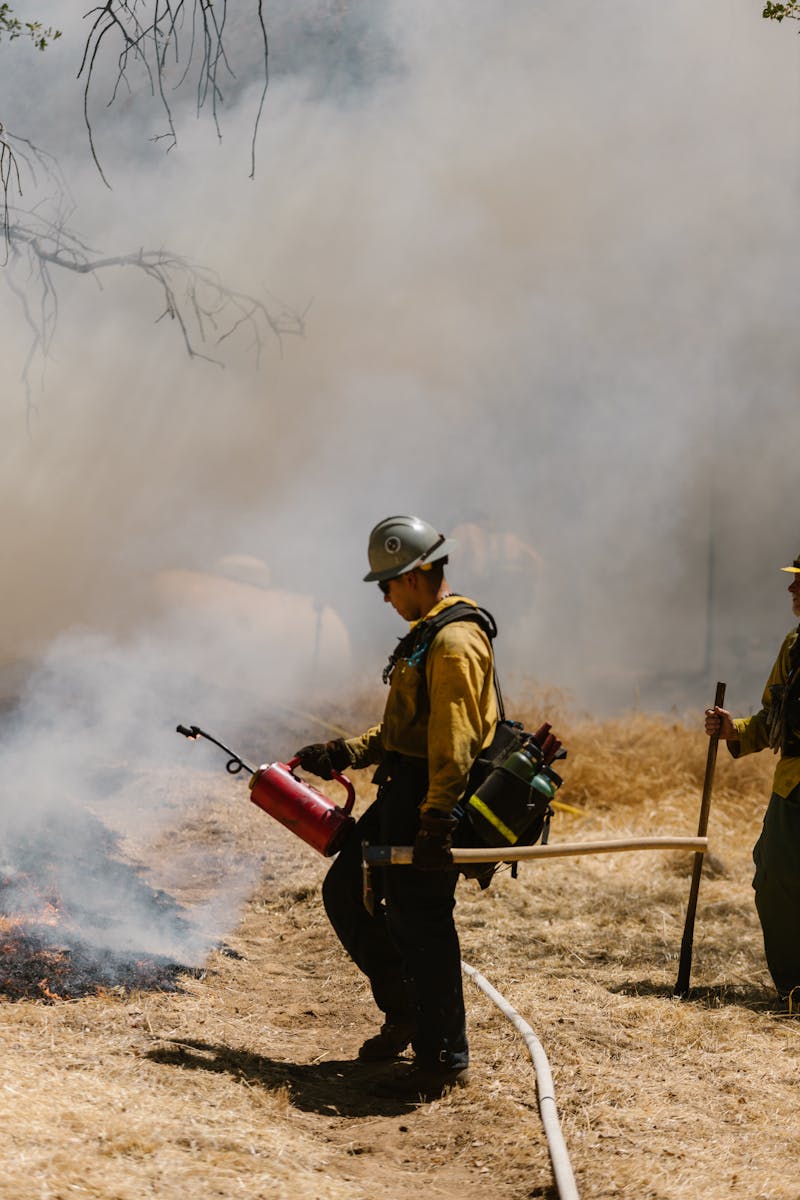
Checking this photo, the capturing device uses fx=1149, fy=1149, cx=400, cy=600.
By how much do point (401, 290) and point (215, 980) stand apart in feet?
21.8

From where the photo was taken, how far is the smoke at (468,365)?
884 centimetres

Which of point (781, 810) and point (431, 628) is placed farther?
point (781, 810)

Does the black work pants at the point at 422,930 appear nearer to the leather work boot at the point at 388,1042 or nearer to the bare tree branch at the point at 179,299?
the leather work boot at the point at 388,1042

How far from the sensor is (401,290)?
959 cm

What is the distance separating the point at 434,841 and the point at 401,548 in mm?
875

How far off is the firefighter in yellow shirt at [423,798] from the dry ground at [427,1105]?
0.80 feet

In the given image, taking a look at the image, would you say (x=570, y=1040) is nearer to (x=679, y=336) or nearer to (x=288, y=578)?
(x=288, y=578)

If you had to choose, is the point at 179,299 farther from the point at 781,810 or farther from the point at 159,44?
the point at 781,810

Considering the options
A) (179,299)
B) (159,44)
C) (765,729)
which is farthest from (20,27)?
(765,729)

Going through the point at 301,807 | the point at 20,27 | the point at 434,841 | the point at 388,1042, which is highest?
the point at 20,27

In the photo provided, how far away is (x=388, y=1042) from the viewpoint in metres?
3.65

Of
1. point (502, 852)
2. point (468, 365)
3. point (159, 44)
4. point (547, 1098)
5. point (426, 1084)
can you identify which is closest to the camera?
point (547, 1098)

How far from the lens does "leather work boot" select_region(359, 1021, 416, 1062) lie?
3.63 m

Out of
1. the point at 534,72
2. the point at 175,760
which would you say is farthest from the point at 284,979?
the point at 534,72
